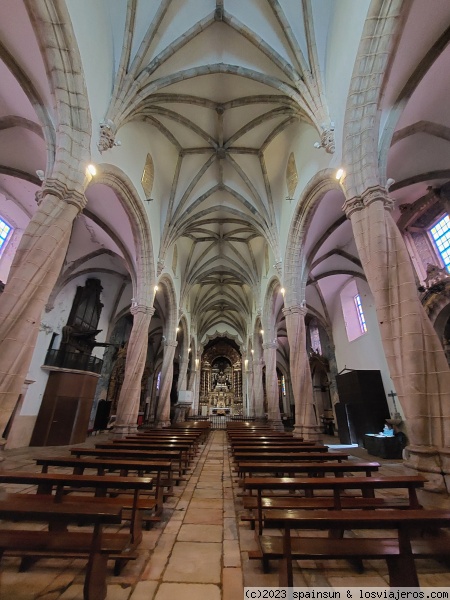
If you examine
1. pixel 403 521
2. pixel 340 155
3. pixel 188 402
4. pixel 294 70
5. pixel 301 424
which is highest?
pixel 294 70

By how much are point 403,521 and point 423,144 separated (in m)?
9.78

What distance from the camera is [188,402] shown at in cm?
1664

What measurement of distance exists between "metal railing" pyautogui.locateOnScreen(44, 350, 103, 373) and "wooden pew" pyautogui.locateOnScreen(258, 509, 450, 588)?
11765 mm

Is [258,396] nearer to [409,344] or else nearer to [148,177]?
[148,177]

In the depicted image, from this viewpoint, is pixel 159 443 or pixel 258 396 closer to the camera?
pixel 159 443

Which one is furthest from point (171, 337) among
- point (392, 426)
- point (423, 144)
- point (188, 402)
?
point (423, 144)

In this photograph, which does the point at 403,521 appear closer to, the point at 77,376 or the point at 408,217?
the point at 408,217

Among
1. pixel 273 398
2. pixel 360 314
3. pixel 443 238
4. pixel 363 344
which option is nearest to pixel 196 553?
pixel 443 238

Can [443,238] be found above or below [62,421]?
above

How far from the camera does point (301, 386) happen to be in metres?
8.34

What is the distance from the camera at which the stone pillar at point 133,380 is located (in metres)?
8.58

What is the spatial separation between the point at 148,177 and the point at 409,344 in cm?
1059

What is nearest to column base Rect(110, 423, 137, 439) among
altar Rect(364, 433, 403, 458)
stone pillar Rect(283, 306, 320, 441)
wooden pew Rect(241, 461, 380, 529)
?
stone pillar Rect(283, 306, 320, 441)

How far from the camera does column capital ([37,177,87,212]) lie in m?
4.92
